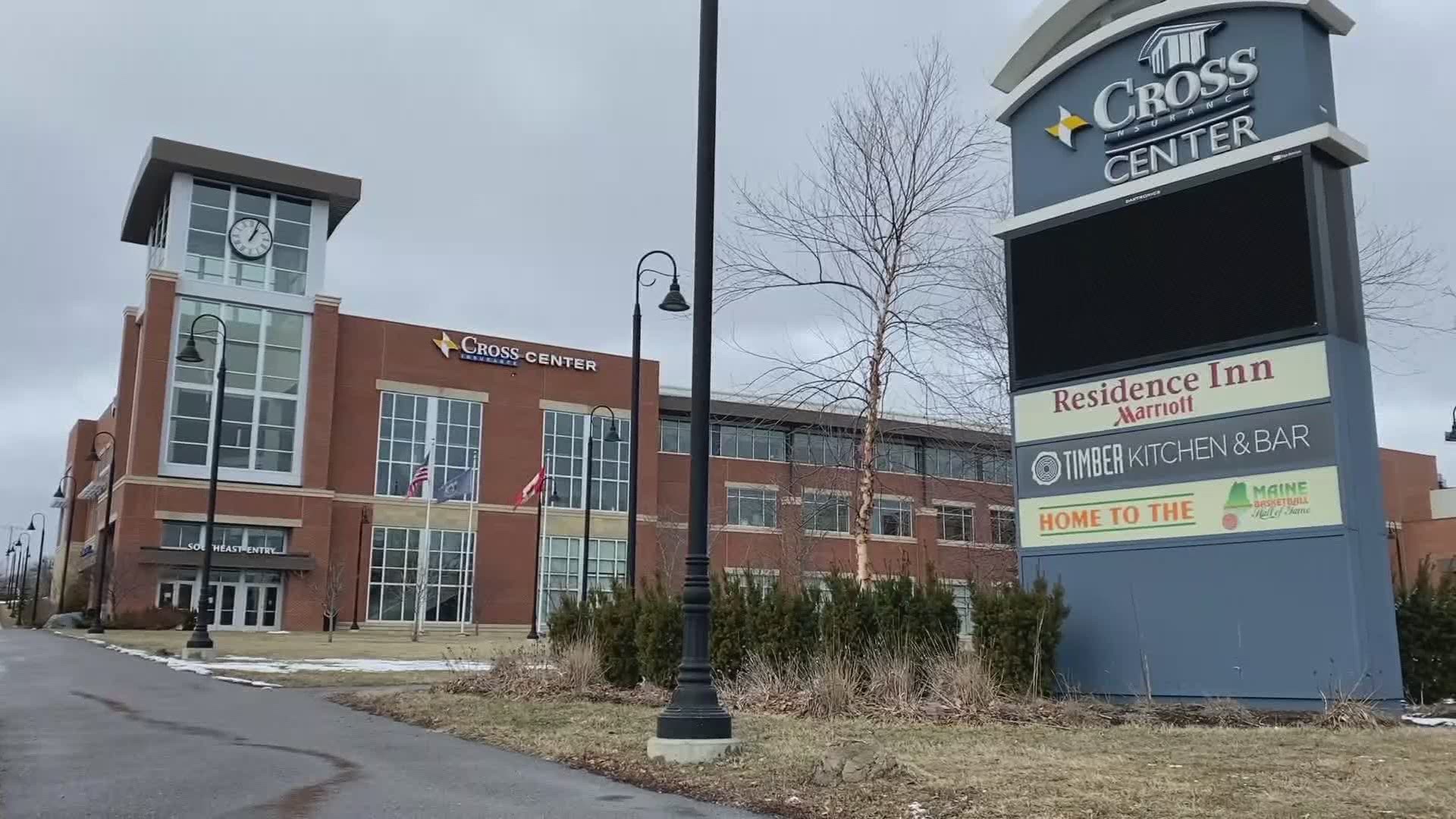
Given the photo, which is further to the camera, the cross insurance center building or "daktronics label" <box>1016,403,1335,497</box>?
the cross insurance center building

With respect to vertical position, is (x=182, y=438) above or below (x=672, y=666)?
above

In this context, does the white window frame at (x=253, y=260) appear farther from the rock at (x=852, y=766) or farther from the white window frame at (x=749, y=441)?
the rock at (x=852, y=766)

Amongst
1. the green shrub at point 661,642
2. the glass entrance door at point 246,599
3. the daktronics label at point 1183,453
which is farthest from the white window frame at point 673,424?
the daktronics label at point 1183,453

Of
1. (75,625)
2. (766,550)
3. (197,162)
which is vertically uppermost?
(197,162)

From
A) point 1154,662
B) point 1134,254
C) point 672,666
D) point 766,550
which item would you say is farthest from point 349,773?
point 766,550

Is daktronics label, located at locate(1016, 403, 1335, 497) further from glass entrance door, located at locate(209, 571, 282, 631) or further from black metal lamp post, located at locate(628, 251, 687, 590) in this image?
glass entrance door, located at locate(209, 571, 282, 631)

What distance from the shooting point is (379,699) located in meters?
14.6

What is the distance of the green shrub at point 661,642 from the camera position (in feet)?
48.0

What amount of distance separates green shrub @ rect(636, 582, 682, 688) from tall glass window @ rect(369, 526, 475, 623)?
46.0 m

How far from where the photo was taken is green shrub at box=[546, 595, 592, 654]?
16.1 meters

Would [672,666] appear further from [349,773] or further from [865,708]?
[349,773]

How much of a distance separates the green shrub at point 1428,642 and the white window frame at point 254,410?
51.3 metres

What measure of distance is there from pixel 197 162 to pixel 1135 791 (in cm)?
5726

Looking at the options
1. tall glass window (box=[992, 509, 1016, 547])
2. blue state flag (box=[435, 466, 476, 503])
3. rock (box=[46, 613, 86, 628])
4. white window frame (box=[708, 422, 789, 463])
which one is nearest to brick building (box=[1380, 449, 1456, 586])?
white window frame (box=[708, 422, 789, 463])
